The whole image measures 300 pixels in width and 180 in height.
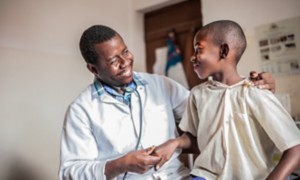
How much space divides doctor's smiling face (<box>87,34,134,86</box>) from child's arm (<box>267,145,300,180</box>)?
0.62m

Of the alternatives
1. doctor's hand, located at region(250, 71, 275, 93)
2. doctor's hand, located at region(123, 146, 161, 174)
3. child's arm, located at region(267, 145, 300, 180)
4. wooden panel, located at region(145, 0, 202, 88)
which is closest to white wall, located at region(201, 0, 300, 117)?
wooden panel, located at region(145, 0, 202, 88)

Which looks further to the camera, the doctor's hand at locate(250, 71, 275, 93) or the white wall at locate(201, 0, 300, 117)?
the white wall at locate(201, 0, 300, 117)

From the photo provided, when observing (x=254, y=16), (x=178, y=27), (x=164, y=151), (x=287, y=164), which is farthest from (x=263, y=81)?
(x=178, y=27)

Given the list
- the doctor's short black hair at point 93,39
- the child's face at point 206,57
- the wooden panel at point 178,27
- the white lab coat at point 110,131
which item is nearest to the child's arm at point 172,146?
the white lab coat at point 110,131

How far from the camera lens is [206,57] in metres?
1.01

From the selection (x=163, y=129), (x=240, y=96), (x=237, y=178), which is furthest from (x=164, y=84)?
(x=237, y=178)

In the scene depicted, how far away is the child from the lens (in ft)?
2.82

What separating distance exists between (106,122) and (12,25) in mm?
891

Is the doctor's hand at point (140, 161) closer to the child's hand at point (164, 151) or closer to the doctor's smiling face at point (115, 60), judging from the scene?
the child's hand at point (164, 151)

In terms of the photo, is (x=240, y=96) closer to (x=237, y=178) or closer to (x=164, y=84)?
Answer: (x=237, y=178)

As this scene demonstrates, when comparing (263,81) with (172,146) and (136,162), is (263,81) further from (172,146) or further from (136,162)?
(136,162)

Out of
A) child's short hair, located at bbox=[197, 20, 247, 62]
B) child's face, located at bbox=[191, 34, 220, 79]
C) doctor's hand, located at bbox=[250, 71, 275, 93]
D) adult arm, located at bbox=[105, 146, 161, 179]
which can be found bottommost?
adult arm, located at bbox=[105, 146, 161, 179]

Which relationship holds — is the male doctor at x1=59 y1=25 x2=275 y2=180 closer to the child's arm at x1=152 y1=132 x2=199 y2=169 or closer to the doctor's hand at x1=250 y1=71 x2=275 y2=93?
the child's arm at x1=152 y1=132 x2=199 y2=169

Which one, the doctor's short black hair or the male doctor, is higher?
the doctor's short black hair
